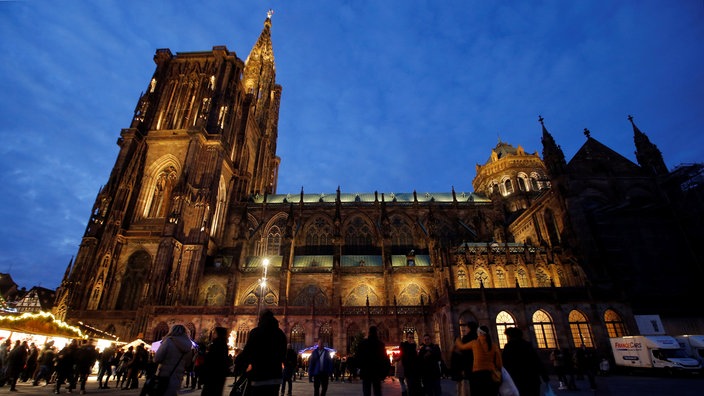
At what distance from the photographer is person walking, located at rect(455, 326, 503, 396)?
18.6ft

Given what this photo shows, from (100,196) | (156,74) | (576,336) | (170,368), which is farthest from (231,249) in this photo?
(170,368)

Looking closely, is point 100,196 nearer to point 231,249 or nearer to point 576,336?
point 231,249

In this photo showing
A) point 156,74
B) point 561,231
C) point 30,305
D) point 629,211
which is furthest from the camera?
point 30,305

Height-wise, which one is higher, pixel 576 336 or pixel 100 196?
pixel 100 196

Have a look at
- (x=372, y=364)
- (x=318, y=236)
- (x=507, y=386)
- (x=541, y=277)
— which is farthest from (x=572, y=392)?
(x=318, y=236)

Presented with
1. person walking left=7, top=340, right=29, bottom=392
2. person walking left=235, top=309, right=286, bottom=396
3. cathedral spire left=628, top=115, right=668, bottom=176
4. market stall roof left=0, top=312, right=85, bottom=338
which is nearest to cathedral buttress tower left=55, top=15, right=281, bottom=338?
market stall roof left=0, top=312, right=85, bottom=338

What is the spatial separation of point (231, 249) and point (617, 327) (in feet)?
131

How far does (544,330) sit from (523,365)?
2431cm

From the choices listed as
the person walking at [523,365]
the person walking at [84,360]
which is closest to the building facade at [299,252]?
the person walking at [84,360]

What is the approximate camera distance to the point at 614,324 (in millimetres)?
26344

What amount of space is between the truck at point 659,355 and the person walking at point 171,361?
25.4m

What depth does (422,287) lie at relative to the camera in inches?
1439

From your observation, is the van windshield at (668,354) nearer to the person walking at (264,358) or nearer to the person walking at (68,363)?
the person walking at (264,358)

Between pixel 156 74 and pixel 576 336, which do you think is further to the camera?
pixel 156 74
